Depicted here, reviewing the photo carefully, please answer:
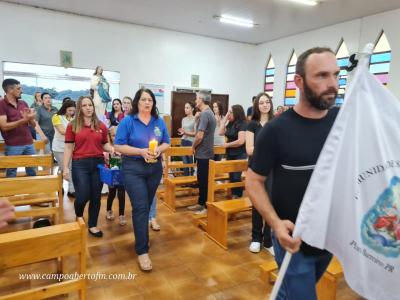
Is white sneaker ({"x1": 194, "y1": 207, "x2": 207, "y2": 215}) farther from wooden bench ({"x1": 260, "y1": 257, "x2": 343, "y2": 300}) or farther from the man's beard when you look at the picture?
the man's beard

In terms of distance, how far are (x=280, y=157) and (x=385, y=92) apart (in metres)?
0.49

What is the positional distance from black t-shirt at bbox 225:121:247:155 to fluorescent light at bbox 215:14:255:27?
4633 mm

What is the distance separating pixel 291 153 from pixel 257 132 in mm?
1786

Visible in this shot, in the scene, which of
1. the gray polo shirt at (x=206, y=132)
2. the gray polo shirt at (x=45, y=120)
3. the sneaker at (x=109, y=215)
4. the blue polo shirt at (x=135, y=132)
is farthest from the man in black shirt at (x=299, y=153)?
the gray polo shirt at (x=45, y=120)

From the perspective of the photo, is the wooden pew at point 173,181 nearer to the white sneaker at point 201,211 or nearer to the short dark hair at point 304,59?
the white sneaker at point 201,211

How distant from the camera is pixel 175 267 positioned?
2.81m

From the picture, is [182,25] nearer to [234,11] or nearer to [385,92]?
[234,11]

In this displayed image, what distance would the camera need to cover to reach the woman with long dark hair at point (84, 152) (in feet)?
10.2

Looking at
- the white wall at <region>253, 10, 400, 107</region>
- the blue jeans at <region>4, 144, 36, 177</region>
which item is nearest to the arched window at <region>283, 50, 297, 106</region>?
the white wall at <region>253, 10, 400, 107</region>

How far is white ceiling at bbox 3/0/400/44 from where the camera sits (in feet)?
22.5

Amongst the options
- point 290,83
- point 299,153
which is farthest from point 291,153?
point 290,83

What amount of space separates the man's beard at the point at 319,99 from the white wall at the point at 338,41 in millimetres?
6974

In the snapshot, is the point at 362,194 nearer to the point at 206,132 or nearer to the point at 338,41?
the point at 206,132

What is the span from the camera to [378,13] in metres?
7.23
